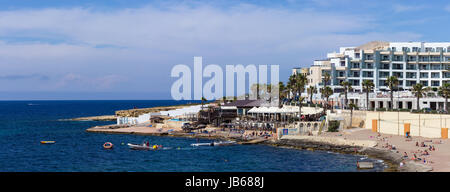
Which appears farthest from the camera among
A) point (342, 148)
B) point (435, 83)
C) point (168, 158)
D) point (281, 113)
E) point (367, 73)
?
point (367, 73)

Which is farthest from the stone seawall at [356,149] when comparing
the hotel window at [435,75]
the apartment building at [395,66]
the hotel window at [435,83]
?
the hotel window at [435,75]

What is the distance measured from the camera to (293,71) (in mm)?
129250

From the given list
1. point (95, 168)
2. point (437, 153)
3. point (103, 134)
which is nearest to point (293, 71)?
point (103, 134)

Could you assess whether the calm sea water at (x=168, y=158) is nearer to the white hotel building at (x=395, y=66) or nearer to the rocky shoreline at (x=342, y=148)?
the rocky shoreline at (x=342, y=148)

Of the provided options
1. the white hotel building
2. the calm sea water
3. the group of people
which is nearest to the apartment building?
the white hotel building

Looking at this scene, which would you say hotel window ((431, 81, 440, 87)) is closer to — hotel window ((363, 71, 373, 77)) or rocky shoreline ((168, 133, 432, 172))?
hotel window ((363, 71, 373, 77))

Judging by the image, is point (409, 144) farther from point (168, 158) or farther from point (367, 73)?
point (367, 73)

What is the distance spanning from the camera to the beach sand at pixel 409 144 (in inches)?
1844

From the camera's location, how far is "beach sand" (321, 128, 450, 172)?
46831mm

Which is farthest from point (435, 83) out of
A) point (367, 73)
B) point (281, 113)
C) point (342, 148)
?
point (342, 148)

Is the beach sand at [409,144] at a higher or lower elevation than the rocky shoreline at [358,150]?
higher

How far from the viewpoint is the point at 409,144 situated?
59844 mm

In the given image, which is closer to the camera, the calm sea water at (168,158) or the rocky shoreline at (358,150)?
the rocky shoreline at (358,150)
